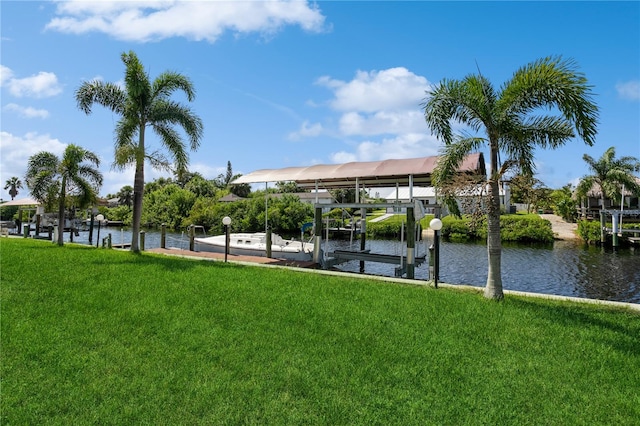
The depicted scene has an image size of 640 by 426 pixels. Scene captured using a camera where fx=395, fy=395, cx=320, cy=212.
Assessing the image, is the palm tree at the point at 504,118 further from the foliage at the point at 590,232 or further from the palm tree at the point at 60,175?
the foliage at the point at 590,232

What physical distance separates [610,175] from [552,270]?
911 inches

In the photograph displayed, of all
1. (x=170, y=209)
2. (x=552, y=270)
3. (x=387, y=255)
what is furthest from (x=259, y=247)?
(x=170, y=209)

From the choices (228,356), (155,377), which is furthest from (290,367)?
(155,377)

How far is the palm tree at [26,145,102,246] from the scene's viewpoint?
19734 mm

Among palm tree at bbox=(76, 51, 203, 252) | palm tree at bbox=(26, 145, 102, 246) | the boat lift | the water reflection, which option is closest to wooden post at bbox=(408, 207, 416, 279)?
the boat lift

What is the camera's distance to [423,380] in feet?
16.5

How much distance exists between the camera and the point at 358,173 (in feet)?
56.5

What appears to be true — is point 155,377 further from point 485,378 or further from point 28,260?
point 28,260

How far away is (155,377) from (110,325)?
216cm

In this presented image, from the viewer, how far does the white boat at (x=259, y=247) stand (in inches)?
682

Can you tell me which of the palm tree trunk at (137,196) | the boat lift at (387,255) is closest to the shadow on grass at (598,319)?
the boat lift at (387,255)

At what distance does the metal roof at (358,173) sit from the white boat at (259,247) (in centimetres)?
289

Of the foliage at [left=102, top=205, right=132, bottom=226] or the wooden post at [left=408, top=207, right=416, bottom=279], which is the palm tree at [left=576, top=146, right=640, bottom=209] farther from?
the foliage at [left=102, top=205, right=132, bottom=226]

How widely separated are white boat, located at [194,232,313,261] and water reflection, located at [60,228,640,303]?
1.10 metres
